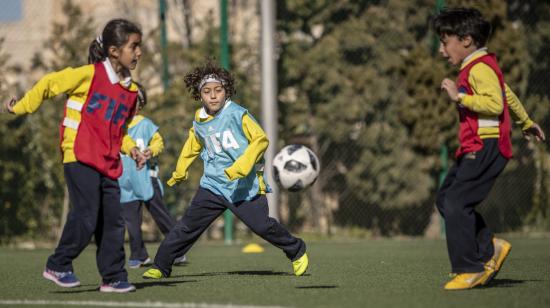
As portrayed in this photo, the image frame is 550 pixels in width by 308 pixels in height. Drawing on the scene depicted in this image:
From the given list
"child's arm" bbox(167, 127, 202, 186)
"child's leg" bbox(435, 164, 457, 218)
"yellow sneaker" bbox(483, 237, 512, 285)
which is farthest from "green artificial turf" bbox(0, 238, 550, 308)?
"child's arm" bbox(167, 127, 202, 186)

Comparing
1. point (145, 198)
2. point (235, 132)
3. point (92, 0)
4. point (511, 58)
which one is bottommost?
point (145, 198)

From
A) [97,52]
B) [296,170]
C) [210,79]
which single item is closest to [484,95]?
[210,79]

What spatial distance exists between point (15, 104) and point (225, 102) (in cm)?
178

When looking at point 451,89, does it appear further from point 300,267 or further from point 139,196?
point 139,196

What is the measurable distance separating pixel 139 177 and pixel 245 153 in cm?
226

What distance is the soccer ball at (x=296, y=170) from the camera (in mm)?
8461

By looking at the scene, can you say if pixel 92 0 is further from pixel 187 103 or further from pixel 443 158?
pixel 443 158

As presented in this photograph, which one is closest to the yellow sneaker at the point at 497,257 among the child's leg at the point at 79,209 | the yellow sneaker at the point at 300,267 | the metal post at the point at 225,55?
the yellow sneaker at the point at 300,267

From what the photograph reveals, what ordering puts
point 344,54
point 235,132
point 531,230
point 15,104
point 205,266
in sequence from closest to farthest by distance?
point 15,104 < point 235,132 < point 205,266 < point 531,230 < point 344,54

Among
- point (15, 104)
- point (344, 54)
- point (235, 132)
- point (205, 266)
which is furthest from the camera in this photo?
point (344, 54)

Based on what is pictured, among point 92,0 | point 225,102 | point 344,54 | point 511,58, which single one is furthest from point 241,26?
point 225,102

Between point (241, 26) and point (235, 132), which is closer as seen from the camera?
point (235, 132)

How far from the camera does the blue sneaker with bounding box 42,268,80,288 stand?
524 cm

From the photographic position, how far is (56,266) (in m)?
5.24
